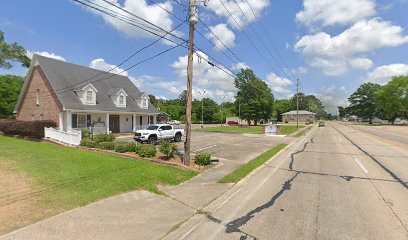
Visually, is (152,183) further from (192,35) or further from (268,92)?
(268,92)

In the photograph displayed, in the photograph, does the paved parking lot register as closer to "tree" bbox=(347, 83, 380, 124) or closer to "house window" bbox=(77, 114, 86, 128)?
"house window" bbox=(77, 114, 86, 128)

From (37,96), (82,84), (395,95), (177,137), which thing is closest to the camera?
(177,137)

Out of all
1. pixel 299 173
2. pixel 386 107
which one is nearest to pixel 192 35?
pixel 299 173

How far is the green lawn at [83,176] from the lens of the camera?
7624 millimetres

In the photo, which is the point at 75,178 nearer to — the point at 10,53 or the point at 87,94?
the point at 87,94

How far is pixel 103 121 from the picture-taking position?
3077 centimetres

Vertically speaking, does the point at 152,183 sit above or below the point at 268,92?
below

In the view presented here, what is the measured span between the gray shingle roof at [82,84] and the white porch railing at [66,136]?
3.68 m

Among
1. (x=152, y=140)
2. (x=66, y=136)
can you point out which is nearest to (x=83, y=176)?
(x=66, y=136)

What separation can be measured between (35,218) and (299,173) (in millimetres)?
9961

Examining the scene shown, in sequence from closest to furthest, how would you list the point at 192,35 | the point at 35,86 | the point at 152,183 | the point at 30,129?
the point at 152,183, the point at 192,35, the point at 30,129, the point at 35,86

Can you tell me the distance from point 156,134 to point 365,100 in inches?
4842

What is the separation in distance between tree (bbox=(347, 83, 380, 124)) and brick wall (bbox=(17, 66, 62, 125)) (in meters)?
124

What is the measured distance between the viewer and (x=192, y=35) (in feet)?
41.6
